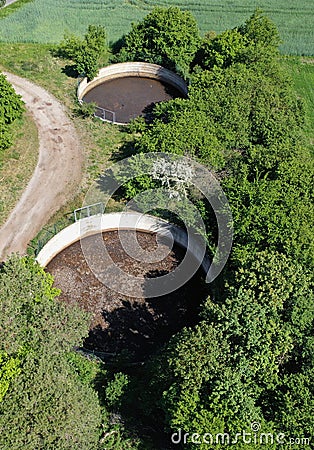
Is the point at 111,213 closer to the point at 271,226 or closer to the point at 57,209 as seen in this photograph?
the point at 57,209

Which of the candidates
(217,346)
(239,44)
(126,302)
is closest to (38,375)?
(217,346)

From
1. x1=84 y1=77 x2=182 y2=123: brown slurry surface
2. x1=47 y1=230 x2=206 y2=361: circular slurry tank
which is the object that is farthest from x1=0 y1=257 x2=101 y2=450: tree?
x1=84 y1=77 x2=182 y2=123: brown slurry surface

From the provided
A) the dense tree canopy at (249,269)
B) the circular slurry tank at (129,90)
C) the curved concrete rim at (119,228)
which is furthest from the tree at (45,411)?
the circular slurry tank at (129,90)

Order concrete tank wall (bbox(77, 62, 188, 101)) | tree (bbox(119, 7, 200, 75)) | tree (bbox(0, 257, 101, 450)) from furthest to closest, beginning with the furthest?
1. tree (bbox(119, 7, 200, 75))
2. concrete tank wall (bbox(77, 62, 188, 101))
3. tree (bbox(0, 257, 101, 450))

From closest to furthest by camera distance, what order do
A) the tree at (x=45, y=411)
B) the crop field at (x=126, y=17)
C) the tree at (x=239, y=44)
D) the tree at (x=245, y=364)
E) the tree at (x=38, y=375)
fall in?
1. the tree at (x=45, y=411)
2. the tree at (x=38, y=375)
3. the tree at (x=245, y=364)
4. the tree at (x=239, y=44)
5. the crop field at (x=126, y=17)

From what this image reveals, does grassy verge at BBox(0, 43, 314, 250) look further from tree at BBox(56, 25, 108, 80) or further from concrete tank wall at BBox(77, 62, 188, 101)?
concrete tank wall at BBox(77, 62, 188, 101)

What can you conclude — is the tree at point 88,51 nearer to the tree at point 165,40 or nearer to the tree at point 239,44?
the tree at point 165,40
